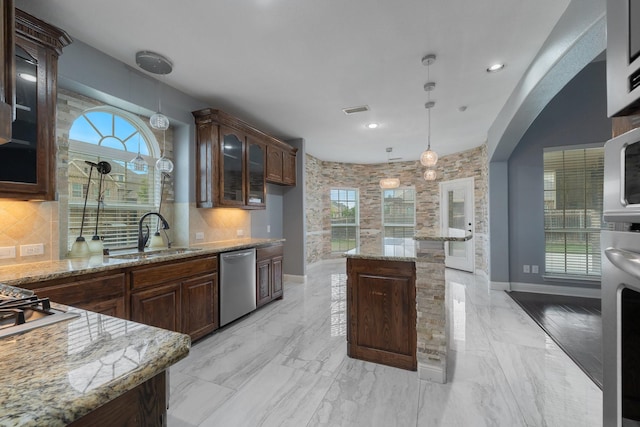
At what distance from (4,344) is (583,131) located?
611cm

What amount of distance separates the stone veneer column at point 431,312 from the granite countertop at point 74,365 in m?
1.84

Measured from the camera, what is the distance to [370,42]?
2.37 m

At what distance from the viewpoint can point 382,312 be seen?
7.66 feet

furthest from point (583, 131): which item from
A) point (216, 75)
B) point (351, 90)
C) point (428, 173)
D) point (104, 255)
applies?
point (104, 255)

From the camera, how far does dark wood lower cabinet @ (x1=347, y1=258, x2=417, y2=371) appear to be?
7.38 ft

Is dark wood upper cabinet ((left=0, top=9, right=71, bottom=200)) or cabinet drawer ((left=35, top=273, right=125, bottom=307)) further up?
dark wood upper cabinet ((left=0, top=9, right=71, bottom=200))

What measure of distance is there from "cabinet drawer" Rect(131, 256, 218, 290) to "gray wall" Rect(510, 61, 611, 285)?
4.60m

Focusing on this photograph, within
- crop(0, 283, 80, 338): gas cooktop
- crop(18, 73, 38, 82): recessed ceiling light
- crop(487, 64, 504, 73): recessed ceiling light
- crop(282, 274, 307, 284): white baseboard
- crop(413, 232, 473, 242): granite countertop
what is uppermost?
crop(487, 64, 504, 73): recessed ceiling light

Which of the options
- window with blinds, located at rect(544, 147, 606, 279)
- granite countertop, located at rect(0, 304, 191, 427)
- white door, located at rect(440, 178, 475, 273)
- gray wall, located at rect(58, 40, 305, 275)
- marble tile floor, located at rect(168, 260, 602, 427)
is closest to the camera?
granite countertop, located at rect(0, 304, 191, 427)

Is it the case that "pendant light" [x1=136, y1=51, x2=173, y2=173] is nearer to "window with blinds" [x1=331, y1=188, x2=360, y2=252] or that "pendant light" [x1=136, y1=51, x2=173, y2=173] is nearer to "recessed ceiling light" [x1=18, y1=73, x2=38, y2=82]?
"recessed ceiling light" [x1=18, y1=73, x2=38, y2=82]

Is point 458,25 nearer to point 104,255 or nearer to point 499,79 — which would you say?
point 499,79

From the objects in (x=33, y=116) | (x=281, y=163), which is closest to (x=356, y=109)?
(x=281, y=163)

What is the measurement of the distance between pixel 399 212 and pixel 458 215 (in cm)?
158

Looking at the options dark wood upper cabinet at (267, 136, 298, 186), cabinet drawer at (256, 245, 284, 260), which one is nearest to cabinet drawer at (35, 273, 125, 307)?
cabinet drawer at (256, 245, 284, 260)
